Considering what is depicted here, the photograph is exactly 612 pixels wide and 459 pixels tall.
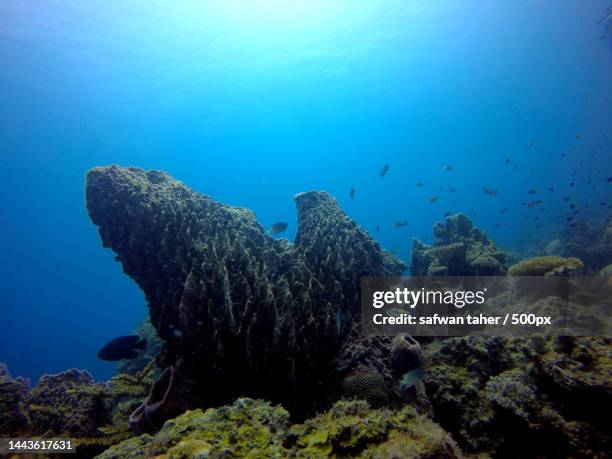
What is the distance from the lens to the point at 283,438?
226 centimetres

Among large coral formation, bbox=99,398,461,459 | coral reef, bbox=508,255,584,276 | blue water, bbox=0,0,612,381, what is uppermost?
blue water, bbox=0,0,612,381

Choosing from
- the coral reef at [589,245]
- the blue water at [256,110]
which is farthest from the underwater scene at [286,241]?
the blue water at [256,110]

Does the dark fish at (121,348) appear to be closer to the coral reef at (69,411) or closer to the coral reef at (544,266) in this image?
the coral reef at (69,411)

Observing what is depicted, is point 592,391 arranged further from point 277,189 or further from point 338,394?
point 277,189

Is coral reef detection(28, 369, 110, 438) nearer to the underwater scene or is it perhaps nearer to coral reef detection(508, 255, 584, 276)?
the underwater scene

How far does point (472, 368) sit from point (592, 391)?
4.09 feet

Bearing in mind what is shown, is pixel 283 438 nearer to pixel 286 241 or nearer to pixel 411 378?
pixel 411 378

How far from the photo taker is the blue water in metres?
39.1

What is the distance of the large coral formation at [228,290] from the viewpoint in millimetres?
3992

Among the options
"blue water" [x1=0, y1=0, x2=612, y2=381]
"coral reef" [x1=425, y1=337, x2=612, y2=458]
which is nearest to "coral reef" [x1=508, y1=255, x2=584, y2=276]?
"coral reef" [x1=425, y1=337, x2=612, y2=458]

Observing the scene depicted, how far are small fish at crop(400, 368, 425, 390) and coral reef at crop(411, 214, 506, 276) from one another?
559 centimetres

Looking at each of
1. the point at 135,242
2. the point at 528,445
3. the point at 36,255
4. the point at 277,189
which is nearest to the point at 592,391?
the point at 528,445

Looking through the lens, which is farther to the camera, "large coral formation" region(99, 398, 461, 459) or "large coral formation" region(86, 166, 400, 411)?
"large coral formation" region(86, 166, 400, 411)

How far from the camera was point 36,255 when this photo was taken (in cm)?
9056
